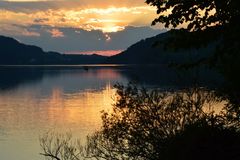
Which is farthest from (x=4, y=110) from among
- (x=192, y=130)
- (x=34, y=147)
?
(x=192, y=130)

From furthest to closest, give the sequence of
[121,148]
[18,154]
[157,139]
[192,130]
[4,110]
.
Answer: [4,110] < [18,154] < [121,148] < [157,139] < [192,130]

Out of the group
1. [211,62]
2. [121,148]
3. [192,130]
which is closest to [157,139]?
[121,148]

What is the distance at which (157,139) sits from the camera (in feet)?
124

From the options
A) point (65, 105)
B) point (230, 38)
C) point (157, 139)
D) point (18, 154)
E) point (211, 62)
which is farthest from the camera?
point (65, 105)

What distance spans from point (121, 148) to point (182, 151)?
15.6 meters

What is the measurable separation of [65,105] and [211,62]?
12401cm

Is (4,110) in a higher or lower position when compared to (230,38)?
lower

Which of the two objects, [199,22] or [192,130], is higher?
[199,22]

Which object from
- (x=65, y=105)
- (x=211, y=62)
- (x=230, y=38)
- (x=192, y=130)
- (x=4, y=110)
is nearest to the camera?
(x=230, y=38)

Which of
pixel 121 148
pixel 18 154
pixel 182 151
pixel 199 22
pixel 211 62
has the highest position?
pixel 199 22

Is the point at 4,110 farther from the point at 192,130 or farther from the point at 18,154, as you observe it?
the point at 192,130

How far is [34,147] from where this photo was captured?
251 ft

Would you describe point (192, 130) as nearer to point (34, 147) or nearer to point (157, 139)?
point (157, 139)

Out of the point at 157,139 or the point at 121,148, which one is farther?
the point at 121,148
